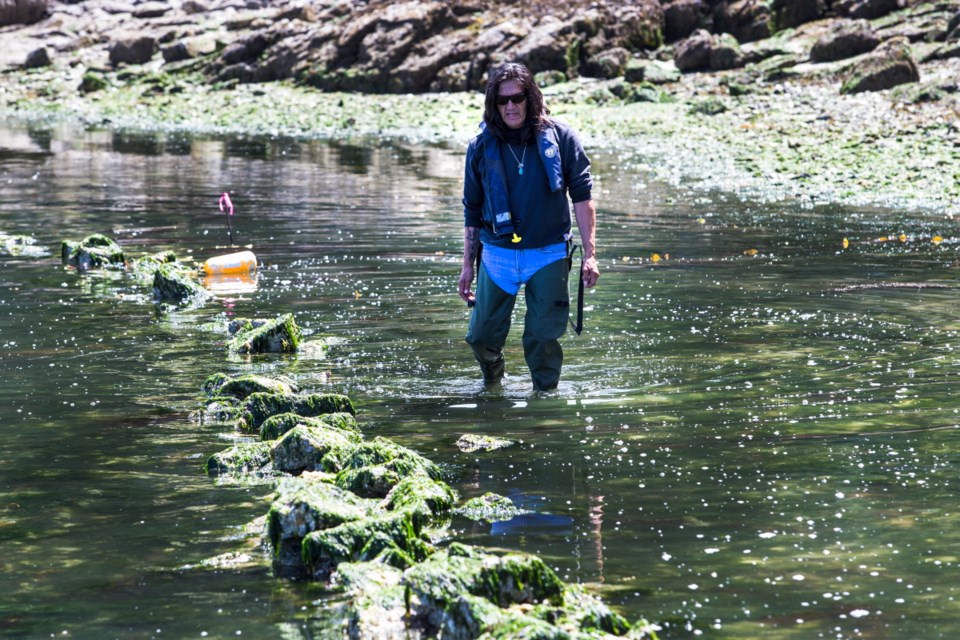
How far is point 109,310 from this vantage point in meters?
12.8

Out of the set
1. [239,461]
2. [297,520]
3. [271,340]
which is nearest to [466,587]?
[297,520]

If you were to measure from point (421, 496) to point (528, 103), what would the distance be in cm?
312

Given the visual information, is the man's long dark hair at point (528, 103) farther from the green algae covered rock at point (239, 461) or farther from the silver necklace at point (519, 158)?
the green algae covered rock at point (239, 461)

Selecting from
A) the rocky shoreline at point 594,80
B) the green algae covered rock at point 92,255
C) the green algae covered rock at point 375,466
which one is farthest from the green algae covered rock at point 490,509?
the rocky shoreline at point 594,80

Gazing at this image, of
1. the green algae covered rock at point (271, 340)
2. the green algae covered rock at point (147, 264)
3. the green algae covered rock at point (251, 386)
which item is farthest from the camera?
the green algae covered rock at point (147, 264)

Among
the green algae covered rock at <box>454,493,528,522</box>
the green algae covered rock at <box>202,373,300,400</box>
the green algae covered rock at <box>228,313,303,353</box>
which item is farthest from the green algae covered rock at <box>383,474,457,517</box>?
the green algae covered rock at <box>228,313,303,353</box>

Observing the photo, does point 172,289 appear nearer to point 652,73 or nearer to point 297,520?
point 297,520

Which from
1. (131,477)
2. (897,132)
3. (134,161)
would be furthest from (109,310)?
(134,161)

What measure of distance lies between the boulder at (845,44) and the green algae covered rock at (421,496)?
1325 inches

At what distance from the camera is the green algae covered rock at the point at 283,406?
829cm

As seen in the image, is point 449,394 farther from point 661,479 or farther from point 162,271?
point 162,271

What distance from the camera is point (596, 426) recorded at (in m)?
8.12

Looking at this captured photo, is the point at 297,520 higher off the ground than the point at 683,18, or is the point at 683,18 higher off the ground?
the point at 683,18

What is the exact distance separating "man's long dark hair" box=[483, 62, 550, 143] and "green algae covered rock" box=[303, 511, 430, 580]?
336cm
